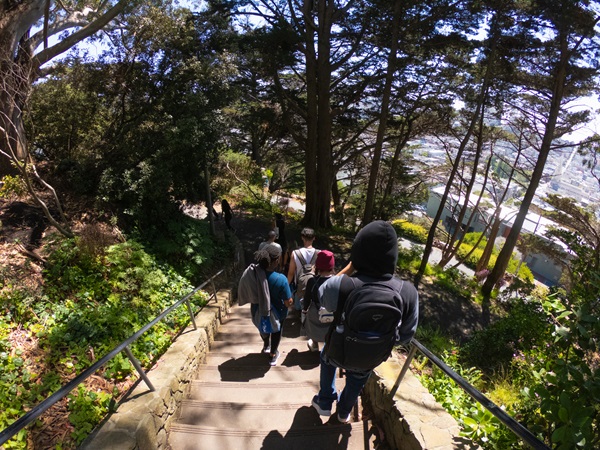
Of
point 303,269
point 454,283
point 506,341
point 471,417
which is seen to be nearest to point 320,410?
point 471,417

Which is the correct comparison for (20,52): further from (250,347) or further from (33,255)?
(250,347)

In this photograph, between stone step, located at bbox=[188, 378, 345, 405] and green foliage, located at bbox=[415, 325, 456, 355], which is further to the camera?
green foliage, located at bbox=[415, 325, 456, 355]

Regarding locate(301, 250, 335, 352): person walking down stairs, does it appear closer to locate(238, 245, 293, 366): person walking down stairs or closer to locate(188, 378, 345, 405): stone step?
locate(238, 245, 293, 366): person walking down stairs

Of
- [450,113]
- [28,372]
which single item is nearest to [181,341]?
[28,372]

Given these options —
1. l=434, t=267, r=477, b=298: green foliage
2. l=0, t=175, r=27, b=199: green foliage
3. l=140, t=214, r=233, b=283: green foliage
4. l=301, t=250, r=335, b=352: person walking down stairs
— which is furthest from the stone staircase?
l=434, t=267, r=477, b=298: green foliage

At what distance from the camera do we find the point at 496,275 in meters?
13.9

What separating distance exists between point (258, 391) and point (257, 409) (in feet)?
1.25

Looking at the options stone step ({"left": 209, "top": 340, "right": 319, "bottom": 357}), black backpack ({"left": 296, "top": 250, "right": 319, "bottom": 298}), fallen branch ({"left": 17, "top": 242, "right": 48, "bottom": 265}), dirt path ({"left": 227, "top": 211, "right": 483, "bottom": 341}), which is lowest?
dirt path ({"left": 227, "top": 211, "right": 483, "bottom": 341})

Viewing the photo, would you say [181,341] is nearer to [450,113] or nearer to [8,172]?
[8,172]

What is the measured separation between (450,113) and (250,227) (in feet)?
32.2

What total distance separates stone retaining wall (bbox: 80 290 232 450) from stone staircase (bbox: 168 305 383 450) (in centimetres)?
16

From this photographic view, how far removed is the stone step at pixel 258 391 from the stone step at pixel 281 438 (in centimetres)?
48

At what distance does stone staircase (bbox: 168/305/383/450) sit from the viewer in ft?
9.63

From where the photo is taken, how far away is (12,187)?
19.8ft
